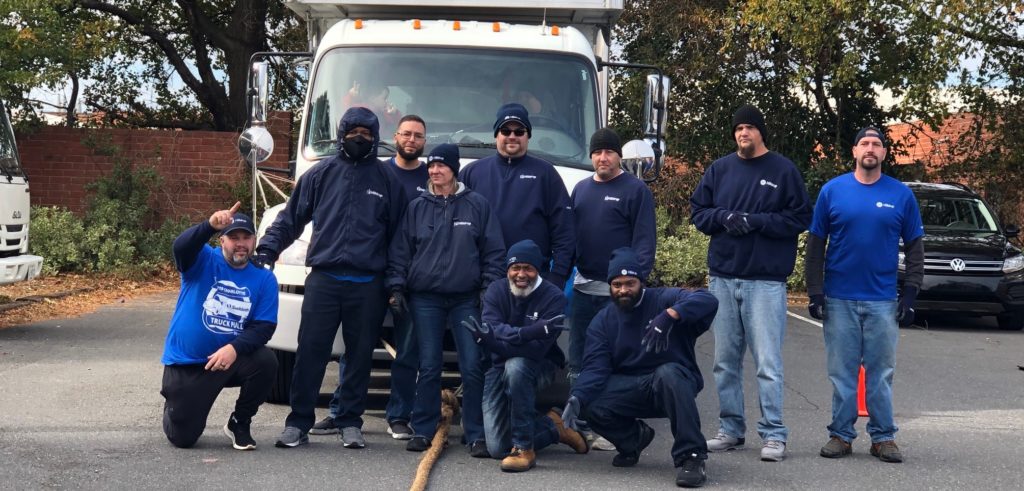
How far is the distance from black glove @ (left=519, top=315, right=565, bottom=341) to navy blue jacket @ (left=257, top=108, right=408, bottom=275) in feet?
3.35

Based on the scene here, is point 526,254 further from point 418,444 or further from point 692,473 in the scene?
point 692,473

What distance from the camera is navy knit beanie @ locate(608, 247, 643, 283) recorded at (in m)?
6.84

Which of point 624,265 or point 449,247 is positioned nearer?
point 624,265

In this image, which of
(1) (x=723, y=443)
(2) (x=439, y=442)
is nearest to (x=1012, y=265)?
(1) (x=723, y=443)

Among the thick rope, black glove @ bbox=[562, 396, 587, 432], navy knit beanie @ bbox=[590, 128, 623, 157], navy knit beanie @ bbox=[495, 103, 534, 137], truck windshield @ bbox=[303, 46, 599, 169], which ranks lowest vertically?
the thick rope

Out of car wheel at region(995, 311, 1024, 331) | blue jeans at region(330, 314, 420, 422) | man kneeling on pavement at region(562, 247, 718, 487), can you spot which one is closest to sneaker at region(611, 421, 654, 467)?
man kneeling on pavement at region(562, 247, 718, 487)

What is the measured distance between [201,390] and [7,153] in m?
6.47

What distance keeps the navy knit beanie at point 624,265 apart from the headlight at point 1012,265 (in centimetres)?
968

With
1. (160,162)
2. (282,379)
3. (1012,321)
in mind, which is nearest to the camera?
(282,379)

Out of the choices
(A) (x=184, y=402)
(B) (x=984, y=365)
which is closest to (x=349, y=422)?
(A) (x=184, y=402)

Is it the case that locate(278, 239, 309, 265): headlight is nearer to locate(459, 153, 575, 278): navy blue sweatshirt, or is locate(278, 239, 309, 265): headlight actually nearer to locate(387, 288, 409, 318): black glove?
locate(387, 288, 409, 318): black glove

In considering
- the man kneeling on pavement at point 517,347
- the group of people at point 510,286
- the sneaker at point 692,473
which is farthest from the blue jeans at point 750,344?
the man kneeling on pavement at point 517,347

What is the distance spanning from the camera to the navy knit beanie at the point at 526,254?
6961 mm

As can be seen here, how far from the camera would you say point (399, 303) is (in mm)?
7371
